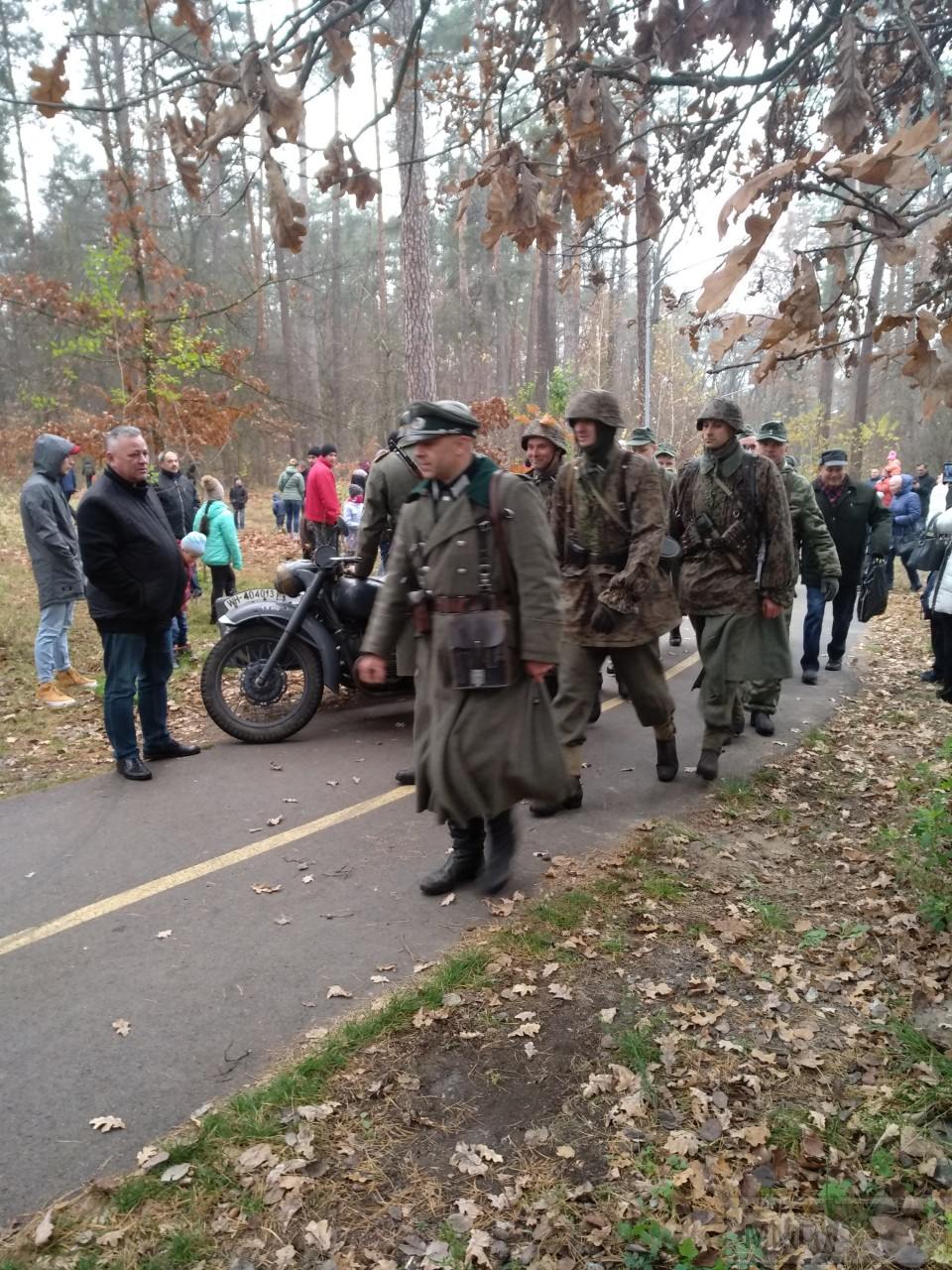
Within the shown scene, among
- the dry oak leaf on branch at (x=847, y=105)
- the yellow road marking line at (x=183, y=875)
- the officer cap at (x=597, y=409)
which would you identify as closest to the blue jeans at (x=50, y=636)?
the yellow road marking line at (x=183, y=875)

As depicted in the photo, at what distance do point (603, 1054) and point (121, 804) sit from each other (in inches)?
139

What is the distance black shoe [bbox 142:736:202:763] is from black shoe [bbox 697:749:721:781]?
11.6 feet

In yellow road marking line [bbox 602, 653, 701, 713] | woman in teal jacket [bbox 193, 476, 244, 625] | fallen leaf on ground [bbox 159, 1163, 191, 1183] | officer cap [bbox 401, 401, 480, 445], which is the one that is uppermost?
officer cap [bbox 401, 401, 480, 445]

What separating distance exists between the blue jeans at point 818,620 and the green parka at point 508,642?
512 cm

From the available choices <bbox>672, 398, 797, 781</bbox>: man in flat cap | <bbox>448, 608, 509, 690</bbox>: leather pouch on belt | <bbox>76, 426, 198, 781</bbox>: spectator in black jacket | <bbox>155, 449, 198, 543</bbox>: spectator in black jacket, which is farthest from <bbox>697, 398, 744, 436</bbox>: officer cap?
<bbox>155, 449, 198, 543</bbox>: spectator in black jacket

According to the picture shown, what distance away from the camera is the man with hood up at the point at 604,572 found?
16.4ft

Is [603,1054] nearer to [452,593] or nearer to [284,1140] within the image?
[284,1140]

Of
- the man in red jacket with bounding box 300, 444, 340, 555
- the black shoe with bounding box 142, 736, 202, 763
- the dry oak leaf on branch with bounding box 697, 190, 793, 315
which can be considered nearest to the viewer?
the dry oak leaf on branch with bounding box 697, 190, 793, 315

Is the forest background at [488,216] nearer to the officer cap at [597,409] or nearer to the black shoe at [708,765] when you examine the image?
the officer cap at [597,409]

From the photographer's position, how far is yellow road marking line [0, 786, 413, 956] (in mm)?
3916

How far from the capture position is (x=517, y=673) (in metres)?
3.85

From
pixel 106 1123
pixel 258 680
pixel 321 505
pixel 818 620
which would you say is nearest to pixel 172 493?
pixel 321 505

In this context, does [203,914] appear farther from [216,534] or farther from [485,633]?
[216,534]

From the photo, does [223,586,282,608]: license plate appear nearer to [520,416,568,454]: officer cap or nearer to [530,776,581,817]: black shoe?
[520,416,568,454]: officer cap
